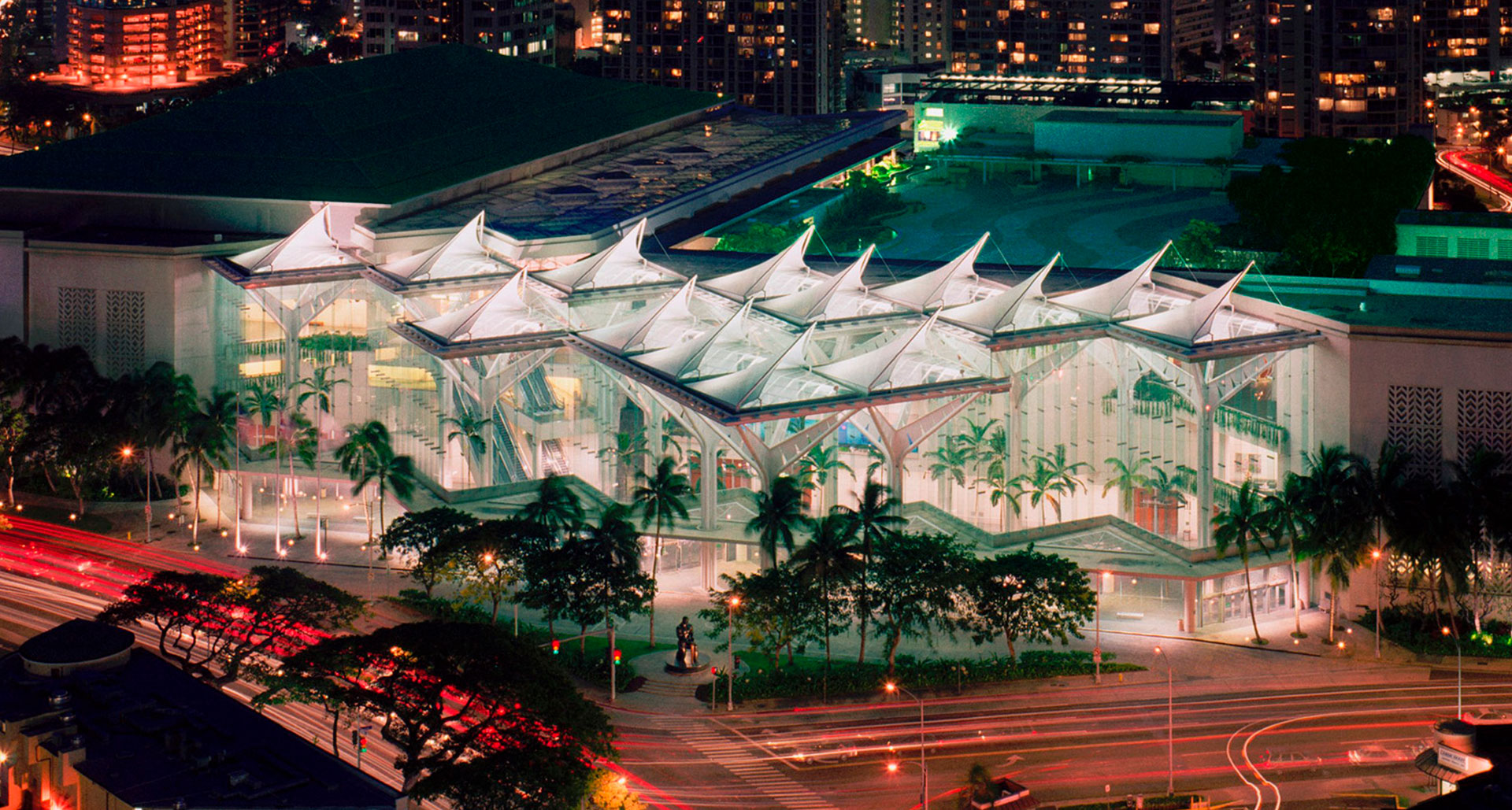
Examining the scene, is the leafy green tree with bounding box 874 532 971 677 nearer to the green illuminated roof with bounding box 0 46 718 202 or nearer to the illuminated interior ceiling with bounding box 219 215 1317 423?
the illuminated interior ceiling with bounding box 219 215 1317 423

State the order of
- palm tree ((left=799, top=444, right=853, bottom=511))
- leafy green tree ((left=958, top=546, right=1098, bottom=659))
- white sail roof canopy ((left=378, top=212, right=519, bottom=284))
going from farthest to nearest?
white sail roof canopy ((left=378, top=212, right=519, bottom=284)), palm tree ((left=799, top=444, right=853, bottom=511)), leafy green tree ((left=958, top=546, right=1098, bottom=659))

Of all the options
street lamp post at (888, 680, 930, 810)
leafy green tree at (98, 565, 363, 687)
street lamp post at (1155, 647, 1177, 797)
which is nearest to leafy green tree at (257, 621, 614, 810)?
leafy green tree at (98, 565, 363, 687)

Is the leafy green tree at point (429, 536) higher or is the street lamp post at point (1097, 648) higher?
the leafy green tree at point (429, 536)

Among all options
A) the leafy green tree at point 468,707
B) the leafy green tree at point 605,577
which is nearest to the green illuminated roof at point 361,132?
the leafy green tree at point 605,577

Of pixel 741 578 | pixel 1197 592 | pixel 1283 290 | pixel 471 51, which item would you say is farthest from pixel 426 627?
pixel 471 51

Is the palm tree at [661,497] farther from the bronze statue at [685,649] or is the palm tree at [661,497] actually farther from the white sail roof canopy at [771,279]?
the white sail roof canopy at [771,279]

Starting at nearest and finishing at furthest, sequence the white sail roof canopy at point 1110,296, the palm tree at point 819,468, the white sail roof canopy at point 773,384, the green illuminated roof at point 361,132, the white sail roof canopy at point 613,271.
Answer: the white sail roof canopy at point 773,384
the palm tree at point 819,468
the white sail roof canopy at point 1110,296
the white sail roof canopy at point 613,271
the green illuminated roof at point 361,132
